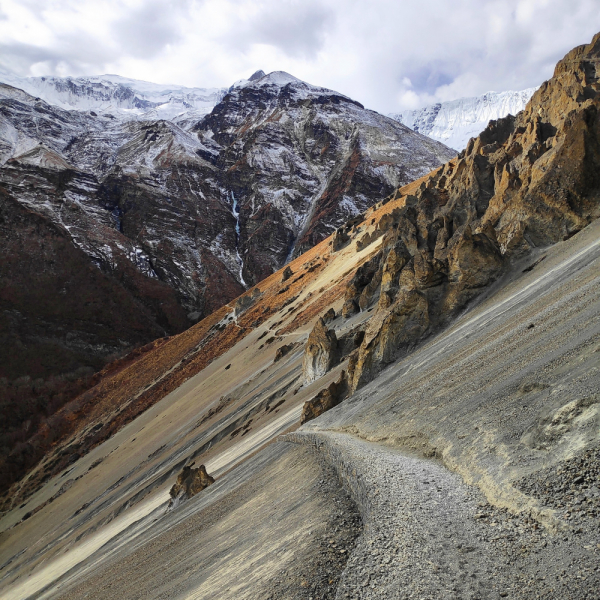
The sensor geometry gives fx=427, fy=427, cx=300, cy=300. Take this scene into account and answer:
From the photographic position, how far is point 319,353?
26.5m

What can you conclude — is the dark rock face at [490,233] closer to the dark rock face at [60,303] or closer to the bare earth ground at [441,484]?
the bare earth ground at [441,484]

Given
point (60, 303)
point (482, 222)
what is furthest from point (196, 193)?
point (482, 222)

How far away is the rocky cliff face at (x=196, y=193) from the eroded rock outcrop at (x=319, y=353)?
84665 mm

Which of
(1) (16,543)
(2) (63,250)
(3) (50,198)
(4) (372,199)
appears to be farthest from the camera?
(4) (372,199)

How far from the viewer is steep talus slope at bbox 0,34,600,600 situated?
6.85 metres

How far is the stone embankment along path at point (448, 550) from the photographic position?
5594 mm

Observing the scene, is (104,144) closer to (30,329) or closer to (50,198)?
(50,198)

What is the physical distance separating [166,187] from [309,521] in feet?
565

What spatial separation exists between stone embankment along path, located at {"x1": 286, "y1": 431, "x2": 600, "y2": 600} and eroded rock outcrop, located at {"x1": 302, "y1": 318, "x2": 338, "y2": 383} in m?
15.8

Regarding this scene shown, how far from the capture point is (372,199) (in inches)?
5812

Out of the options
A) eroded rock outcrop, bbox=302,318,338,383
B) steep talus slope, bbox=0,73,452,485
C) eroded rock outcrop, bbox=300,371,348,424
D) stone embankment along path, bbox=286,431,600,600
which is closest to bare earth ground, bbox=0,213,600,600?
stone embankment along path, bbox=286,431,600,600

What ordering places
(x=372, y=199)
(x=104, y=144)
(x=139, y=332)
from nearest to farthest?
(x=139, y=332), (x=372, y=199), (x=104, y=144)

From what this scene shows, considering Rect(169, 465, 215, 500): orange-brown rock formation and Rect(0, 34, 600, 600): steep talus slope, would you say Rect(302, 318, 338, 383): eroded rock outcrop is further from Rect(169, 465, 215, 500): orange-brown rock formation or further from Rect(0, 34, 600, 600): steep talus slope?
Rect(169, 465, 215, 500): orange-brown rock formation

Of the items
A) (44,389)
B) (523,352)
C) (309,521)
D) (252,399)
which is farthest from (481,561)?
(44,389)
